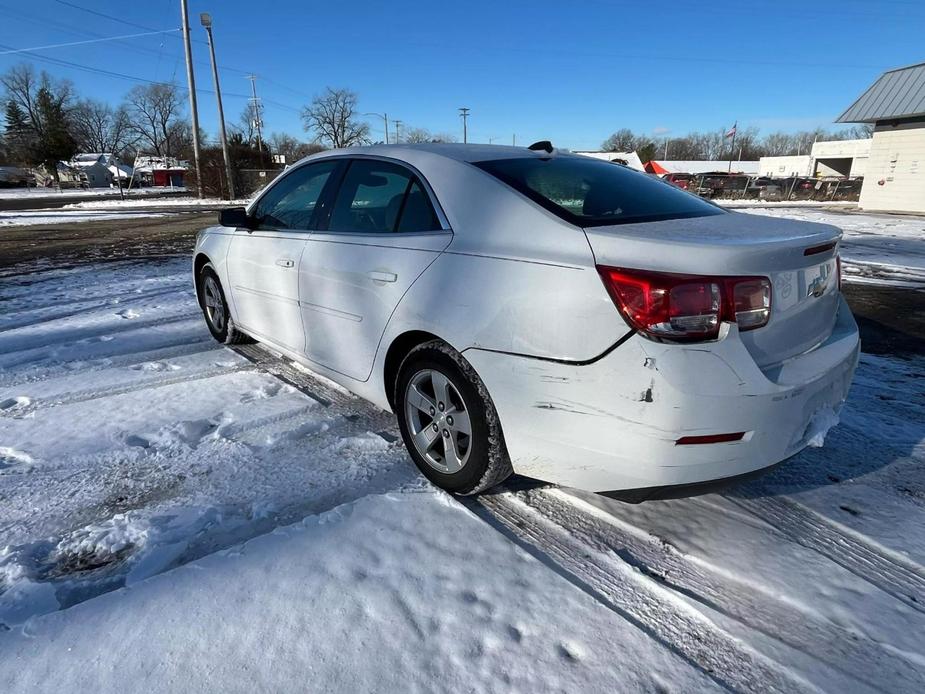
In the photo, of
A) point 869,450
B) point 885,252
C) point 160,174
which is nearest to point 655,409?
point 869,450

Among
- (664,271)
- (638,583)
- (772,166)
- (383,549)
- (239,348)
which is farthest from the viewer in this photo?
(772,166)

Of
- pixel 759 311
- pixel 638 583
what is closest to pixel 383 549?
pixel 638 583

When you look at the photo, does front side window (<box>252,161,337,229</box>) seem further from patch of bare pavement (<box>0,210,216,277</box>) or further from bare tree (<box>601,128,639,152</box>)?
bare tree (<box>601,128,639,152</box>)

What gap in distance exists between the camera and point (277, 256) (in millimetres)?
3584

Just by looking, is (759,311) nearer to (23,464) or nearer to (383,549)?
(383,549)

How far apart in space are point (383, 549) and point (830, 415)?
1892mm

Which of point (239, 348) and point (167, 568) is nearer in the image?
point (167, 568)

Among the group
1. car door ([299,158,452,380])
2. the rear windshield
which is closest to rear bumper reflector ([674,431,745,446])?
the rear windshield

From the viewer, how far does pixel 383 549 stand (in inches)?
87.4

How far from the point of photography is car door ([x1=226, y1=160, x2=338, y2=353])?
3467 millimetres

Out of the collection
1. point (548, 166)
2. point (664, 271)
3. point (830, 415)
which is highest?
point (548, 166)

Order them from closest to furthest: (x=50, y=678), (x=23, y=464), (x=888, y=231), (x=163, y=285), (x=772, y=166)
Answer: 1. (x=50, y=678)
2. (x=23, y=464)
3. (x=163, y=285)
4. (x=888, y=231)
5. (x=772, y=166)

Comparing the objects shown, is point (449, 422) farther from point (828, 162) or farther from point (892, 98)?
point (828, 162)

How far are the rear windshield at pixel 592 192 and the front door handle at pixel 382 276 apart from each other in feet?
2.17
